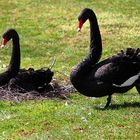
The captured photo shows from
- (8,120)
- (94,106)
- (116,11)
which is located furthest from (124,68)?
(116,11)

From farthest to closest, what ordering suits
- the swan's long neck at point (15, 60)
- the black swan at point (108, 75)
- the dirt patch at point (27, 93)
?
1. the swan's long neck at point (15, 60)
2. the dirt patch at point (27, 93)
3. the black swan at point (108, 75)

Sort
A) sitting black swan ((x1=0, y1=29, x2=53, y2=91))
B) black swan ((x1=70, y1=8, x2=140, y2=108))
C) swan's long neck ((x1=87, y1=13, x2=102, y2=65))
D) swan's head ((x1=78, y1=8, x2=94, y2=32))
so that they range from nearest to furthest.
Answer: black swan ((x1=70, y1=8, x2=140, y2=108)) < swan's head ((x1=78, y1=8, x2=94, y2=32)) < swan's long neck ((x1=87, y1=13, x2=102, y2=65)) < sitting black swan ((x1=0, y1=29, x2=53, y2=91))

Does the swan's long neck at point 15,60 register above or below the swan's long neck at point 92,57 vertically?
below

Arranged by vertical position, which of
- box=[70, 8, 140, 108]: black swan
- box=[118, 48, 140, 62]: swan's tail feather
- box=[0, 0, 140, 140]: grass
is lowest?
box=[0, 0, 140, 140]: grass

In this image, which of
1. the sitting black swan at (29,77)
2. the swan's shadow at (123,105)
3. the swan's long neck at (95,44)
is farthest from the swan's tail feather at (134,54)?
Result: the sitting black swan at (29,77)

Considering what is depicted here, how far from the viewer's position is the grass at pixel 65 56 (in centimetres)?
805

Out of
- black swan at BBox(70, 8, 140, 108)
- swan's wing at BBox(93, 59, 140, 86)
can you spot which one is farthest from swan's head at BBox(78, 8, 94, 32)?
swan's wing at BBox(93, 59, 140, 86)

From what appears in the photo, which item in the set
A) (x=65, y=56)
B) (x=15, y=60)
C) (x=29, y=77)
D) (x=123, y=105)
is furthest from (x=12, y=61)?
(x=65, y=56)

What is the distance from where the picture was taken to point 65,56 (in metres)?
15.9

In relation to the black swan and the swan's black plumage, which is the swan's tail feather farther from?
the swan's black plumage

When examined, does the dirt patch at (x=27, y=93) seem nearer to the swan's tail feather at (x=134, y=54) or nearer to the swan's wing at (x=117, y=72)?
the swan's wing at (x=117, y=72)

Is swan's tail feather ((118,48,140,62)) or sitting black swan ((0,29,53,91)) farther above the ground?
swan's tail feather ((118,48,140,62))

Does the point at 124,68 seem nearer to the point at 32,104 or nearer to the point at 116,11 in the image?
the point at 32,104

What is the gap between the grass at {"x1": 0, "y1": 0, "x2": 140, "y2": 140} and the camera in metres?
8.05
